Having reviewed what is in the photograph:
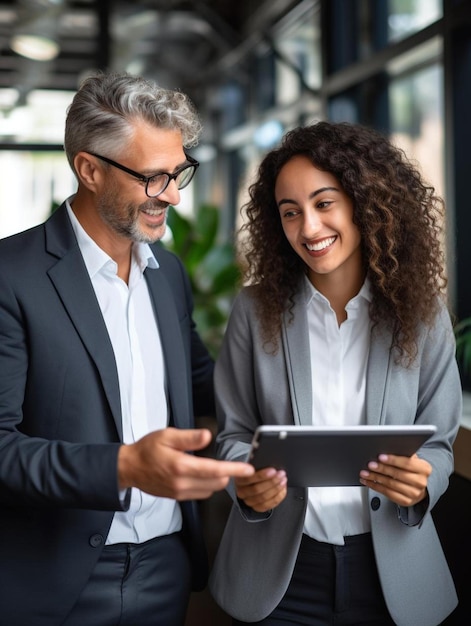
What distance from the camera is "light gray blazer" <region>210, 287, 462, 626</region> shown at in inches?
63.2

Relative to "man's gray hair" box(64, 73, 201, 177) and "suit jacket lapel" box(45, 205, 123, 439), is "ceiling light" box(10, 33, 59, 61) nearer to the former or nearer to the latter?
"man's gray hair" box(64, 73, 201, 177)

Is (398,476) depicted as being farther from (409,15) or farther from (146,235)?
(409,15)

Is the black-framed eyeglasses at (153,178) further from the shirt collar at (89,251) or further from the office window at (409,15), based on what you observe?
the office window at (409,15)

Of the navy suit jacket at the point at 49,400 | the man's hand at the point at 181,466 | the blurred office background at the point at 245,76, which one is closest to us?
the man's hand at the point at 181,466

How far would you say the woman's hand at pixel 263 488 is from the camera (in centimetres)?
141

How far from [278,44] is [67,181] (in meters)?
2.29

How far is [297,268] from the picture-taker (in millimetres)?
1878

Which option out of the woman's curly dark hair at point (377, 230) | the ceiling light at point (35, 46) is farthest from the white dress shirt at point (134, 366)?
the ceiling light at point (35, 46)

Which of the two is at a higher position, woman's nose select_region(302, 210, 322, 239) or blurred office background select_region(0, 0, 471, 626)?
blurred office background select_region(0, 0, 471, 626)

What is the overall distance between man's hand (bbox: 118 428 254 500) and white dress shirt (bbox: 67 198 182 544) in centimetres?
41

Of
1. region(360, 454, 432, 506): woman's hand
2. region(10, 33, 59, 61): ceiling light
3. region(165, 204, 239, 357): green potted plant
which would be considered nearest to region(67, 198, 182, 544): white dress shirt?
region(360, 454, 432, 506): woman's hand

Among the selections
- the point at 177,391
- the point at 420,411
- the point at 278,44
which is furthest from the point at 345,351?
the point at 278,44

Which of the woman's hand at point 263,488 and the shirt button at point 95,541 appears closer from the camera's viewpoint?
the woman's hand at point 263,488

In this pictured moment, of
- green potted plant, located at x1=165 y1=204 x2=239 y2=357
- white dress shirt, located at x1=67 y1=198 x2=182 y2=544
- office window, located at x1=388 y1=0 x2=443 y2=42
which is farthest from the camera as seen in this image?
green potted plant, located at x1=165 y1=204 x2=239 y2=357
